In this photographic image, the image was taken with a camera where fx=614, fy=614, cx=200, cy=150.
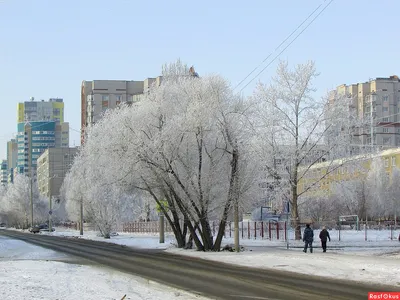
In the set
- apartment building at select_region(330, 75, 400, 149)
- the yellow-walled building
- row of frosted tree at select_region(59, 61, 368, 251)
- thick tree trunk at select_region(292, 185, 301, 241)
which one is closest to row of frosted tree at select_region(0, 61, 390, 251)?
row of frosted tree at select_region(59, 61, 368, 251)

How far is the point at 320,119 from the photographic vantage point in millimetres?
49000

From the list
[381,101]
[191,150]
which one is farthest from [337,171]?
[381,101]

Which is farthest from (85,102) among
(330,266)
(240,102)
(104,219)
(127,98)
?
(330,266)

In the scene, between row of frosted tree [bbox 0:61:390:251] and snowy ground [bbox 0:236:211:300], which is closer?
snowy ground [bbox 0:236:211:300]

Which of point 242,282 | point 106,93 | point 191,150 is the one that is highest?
point 106,93

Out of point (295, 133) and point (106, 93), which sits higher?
point (106, 93)

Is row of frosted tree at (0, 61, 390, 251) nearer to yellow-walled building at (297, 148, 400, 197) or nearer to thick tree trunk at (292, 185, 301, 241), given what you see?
thick tree trunk at (292, 185, 301, 241)

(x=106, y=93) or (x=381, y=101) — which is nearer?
(x=381, y=101)

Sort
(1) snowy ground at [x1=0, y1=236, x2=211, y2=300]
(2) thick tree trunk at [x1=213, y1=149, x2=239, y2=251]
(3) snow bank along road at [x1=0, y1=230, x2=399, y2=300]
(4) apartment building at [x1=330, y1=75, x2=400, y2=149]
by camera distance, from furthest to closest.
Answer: (4) apartment building at [x1=330, y1=75, x2=400, y2=149]
(2) thick tree trunk at [x1=213, y1=149, x2=239, y2=251]
(3) snow bank along road at [x1=0, y1=230, x2=399, y2=300]
(1) snowy ground at [x1=0, y1=236, x2=211, y2=300]

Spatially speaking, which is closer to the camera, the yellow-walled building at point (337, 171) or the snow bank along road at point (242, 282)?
the snow bank along road at point (242, 282)

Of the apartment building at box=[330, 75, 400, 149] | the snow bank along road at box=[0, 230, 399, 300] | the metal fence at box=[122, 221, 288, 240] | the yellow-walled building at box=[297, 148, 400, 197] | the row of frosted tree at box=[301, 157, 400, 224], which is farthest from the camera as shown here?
the apartment building at box=[330, 75, 400, 149]

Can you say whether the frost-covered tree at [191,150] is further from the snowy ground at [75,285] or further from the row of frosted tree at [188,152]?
the snowy ground at [75,285]

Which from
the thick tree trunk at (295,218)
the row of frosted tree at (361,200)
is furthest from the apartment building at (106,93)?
the thick tree trunk at (295,218)

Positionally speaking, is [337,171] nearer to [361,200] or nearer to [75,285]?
[361,200]
